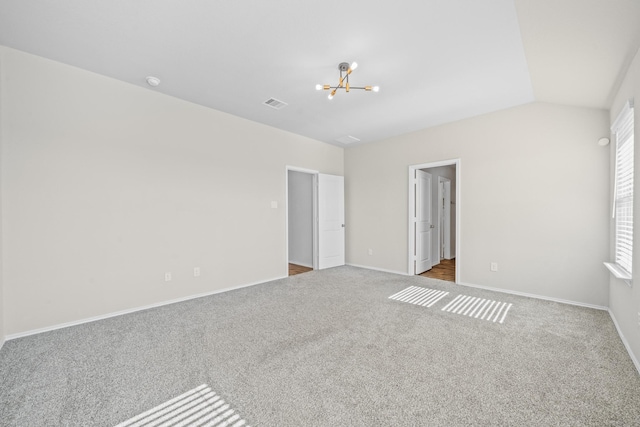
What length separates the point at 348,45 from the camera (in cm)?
244

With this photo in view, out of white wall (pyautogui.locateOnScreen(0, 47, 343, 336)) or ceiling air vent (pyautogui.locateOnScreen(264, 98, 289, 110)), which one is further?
ceiling air vent (pyautogui.locateOnScreen(264, 98, 289, 110))

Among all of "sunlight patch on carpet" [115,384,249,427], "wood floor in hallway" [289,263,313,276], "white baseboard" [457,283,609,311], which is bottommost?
"wood floor in hallway" [289,263,313,276]

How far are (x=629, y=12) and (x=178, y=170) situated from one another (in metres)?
4.38

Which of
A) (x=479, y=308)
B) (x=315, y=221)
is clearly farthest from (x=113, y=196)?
(x=479, y=308)

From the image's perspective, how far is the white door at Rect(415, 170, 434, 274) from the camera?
203 inches

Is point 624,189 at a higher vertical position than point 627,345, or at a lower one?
higher

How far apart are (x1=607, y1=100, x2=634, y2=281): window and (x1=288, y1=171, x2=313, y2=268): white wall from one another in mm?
4437

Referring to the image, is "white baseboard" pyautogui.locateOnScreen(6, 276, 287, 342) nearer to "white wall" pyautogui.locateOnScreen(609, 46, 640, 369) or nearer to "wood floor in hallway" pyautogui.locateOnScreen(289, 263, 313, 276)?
"wood floor in hallway" pyautogui.locateOnScreen(289, 263, 313, 276)

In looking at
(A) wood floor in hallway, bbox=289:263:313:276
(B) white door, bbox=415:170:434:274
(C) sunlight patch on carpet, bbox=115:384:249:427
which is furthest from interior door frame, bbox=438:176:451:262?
(C) sunlight patch on carpet, bbox=115:384:249:427

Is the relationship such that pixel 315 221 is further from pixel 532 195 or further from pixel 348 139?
pixel 532 195

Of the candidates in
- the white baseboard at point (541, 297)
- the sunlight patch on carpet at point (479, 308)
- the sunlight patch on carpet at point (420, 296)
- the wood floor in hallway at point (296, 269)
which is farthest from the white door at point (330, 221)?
the sunlight patch on carpet at point (479, 308)

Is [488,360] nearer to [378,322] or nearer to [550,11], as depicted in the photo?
[378,322]

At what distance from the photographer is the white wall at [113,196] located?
2.62 metres

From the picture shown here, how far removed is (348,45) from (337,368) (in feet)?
8.84
